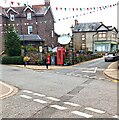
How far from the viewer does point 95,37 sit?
66938 millimetres

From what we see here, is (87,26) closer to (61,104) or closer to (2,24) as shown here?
(2,24)

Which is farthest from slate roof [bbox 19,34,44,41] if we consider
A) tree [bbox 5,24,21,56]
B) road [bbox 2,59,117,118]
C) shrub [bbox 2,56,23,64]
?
road [bbox 2,59,117,118]

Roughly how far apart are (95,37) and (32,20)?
22.0m

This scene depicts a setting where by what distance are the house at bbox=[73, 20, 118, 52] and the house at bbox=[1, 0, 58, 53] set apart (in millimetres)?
15488

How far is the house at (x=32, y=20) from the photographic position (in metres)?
50.2

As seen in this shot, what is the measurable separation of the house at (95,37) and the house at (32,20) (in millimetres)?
15488

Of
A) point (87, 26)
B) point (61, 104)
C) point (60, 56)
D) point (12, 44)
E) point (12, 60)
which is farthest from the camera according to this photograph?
point (87, 26)

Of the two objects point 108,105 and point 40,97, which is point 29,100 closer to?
point 40,97

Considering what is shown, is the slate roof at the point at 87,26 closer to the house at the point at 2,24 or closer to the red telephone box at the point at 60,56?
the house at the point at 2,24

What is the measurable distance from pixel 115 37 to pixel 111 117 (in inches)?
2482

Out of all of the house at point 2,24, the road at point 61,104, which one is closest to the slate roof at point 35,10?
the house at point 2,24

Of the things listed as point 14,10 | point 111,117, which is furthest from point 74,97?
point 14,10

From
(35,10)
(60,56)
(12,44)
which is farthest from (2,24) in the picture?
(60,56)

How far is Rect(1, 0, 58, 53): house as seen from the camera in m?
50.2
